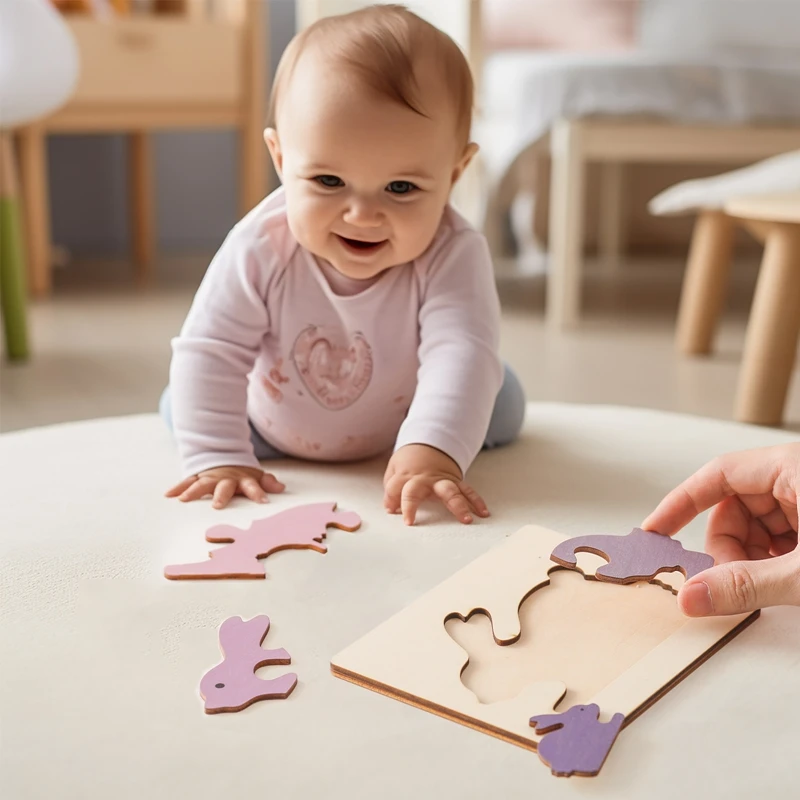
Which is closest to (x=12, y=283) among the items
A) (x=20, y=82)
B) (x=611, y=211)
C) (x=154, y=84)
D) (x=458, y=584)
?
(x=20, y=82)

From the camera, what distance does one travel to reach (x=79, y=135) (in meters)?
2.85

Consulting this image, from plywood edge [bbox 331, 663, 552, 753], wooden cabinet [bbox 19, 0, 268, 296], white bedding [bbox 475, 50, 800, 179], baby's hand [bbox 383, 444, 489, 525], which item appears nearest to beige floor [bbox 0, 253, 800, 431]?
wooden cabinet [bbox 19, 0, 268, 296]

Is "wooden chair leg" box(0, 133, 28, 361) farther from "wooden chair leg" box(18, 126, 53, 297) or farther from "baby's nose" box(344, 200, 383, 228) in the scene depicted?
"baby's nose" box(344, 200, 383, 228)

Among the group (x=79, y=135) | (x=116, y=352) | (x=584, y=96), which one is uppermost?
(x=584, y=96)

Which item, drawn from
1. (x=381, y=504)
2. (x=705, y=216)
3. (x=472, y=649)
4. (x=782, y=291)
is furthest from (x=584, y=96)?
(x=472, y=649)

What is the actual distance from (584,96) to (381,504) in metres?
1.34

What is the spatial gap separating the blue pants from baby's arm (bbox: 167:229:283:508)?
7cm

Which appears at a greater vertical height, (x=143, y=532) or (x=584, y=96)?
(x=584, y=96)

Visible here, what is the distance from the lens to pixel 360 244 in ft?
3.20

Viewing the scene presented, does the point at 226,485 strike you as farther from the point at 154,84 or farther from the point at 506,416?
the point at 154,84

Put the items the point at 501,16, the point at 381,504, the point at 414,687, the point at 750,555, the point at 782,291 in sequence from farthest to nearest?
the point at 501,16
the point at 782,291
the point at 381,504
the point at 750,555
the point at 414,687

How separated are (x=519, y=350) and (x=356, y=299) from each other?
98 cm

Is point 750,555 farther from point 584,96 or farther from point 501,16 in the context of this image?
point 501,16

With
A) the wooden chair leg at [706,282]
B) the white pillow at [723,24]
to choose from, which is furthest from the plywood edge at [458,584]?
the white pillow at [723,24]
